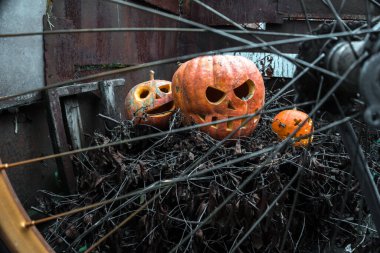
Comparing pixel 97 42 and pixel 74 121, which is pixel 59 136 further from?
pixel 97 42

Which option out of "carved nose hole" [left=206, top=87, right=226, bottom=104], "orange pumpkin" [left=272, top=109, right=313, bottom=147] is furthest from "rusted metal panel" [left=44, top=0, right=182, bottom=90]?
"orange pumpkin" [left=272, top=109, right=313, bottom=147]

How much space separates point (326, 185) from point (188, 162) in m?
0.80

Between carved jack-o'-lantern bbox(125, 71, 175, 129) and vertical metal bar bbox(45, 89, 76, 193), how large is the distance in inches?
18.9

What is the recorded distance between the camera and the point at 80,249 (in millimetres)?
2361

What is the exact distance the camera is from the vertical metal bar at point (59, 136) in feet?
9.03

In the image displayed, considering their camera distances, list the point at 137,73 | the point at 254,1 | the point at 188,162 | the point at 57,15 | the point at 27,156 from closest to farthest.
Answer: the point at 188,162 < the point at 27,156 < the point at 57,15 < the point at 137,73 < the point at 254,1

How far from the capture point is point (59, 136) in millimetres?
2787

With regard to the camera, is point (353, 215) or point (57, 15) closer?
point (353, 215)

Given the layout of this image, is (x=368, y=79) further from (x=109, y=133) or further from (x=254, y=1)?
(x=254, y=1)

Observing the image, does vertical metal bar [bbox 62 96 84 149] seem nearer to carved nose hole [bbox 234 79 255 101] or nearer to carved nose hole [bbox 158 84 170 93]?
carved nose hole [bbox 158 84 170 93]

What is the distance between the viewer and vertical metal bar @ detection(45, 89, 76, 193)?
2.75 meters

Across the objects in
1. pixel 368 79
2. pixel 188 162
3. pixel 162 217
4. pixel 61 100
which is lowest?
pixel 162 217

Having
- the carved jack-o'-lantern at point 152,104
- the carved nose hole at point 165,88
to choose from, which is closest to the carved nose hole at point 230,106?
the carved jack-o'-lantern at point 152,104

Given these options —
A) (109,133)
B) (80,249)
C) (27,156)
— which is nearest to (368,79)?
(80,249)
